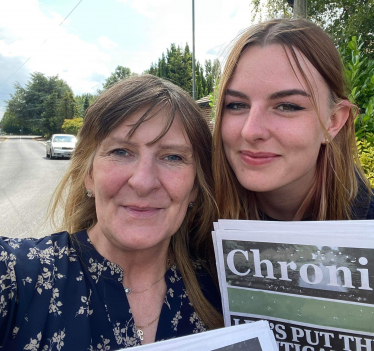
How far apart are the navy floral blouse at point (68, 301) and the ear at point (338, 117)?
3.03 feet

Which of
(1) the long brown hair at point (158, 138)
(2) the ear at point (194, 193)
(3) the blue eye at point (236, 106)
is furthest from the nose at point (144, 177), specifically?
(3) the blue eye at point (236, 106)

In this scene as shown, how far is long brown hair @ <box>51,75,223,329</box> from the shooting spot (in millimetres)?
1339

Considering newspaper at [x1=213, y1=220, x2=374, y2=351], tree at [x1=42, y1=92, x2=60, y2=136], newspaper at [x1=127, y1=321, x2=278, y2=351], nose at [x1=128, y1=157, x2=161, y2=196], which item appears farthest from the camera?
tree at [x1=42, y1=92, x2=60, y2=136]

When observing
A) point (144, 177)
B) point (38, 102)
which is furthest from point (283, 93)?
point (38, 102)

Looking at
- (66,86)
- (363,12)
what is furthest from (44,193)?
(66,86)

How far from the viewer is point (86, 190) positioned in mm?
1589

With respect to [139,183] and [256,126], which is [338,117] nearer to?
[256,126]

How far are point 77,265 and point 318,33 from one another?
4.60 ft

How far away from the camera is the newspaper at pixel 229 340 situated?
87 cm

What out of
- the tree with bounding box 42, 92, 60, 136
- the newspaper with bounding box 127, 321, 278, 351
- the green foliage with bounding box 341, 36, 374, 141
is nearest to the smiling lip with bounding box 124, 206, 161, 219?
the newspaper with bounding box 127, 321, 278, 351

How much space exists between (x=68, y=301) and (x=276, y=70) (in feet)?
3.80

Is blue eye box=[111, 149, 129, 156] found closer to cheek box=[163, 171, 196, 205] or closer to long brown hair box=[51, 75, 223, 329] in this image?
long brown hair box=[51, 75, 223, 329]

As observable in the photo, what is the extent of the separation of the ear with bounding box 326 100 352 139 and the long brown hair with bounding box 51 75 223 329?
55 cm

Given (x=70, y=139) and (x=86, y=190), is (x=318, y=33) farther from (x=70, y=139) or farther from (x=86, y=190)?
(x=70, y=139)
